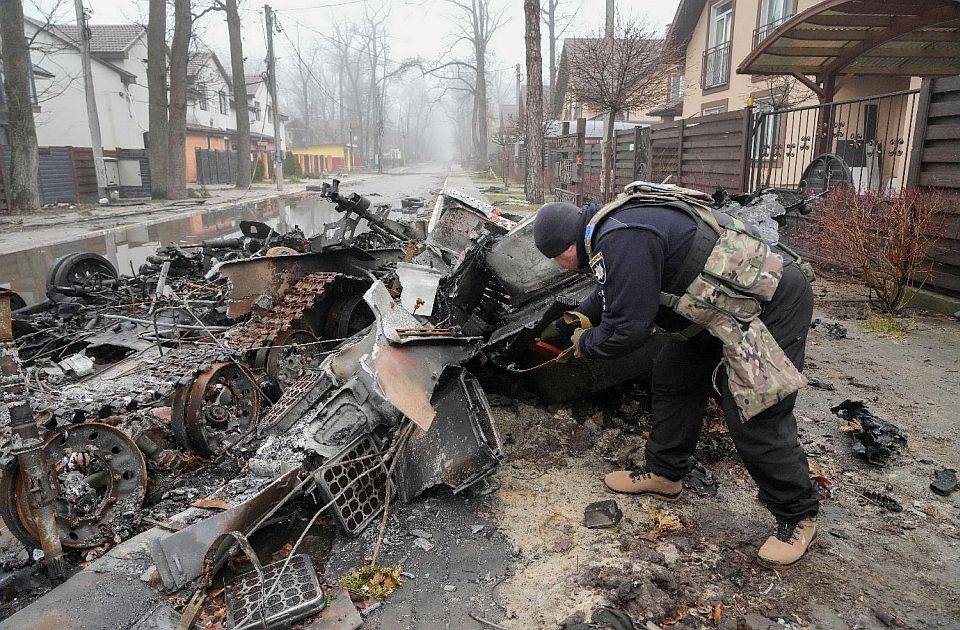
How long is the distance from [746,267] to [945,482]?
1882mm

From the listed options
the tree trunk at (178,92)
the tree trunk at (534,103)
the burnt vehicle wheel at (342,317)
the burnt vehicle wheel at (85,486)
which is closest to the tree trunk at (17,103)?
the tree trunk at (178,92)

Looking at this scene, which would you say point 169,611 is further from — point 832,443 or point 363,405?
point 832,443

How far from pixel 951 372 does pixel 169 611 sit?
5558 millimetres

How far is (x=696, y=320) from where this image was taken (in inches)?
106

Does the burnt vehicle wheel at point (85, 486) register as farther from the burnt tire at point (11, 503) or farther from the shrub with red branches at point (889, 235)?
the shrub with red branches at point (889, 235)

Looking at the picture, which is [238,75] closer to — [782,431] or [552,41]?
[552,41]

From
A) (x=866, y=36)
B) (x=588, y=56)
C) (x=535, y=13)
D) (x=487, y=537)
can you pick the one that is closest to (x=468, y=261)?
(x=487, y=537)

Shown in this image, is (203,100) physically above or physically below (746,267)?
above

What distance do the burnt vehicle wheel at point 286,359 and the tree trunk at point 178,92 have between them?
2235cm

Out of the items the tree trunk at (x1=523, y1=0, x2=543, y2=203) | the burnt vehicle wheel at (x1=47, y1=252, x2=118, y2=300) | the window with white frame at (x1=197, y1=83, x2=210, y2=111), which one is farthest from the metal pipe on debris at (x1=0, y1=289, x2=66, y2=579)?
the window with white frame at (x1=197, y1=83, x2=210, y2=111)

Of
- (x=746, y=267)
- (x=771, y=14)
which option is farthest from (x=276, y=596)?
(x=771, y=14)

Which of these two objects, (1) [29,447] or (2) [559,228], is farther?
(2) [559,228]

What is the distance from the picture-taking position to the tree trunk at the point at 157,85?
22.7 metres

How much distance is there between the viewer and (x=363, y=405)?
3.39 m
